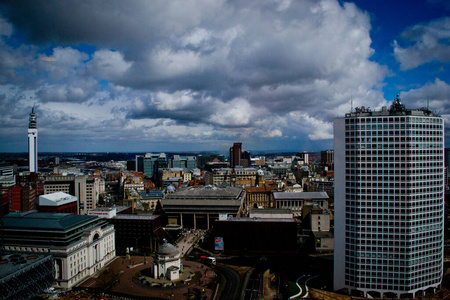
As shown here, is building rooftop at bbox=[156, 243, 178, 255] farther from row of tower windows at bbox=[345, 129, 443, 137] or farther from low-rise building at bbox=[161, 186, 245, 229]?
row of tower windows at bbox=[345, 129, 443, 137]

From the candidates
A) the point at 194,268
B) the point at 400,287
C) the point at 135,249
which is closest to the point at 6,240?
the point at 135,249

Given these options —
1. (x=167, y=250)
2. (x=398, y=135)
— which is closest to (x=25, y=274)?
(x=167, y=250)

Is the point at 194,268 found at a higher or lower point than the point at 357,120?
lower

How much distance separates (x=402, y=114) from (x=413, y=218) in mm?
23512

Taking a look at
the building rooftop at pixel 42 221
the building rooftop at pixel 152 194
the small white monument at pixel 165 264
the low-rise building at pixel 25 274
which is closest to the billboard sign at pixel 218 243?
the small white monument at pixel 165 264

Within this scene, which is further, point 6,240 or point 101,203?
point 101,203

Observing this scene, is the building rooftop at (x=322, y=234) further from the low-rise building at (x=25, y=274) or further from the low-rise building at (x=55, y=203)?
the low-rise building at (x=55, y=203)

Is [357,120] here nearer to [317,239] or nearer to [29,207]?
[317,239]

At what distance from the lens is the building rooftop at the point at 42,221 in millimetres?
91206

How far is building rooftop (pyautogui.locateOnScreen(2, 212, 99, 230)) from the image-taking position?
91206 mm

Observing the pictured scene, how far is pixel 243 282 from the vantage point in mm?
87062

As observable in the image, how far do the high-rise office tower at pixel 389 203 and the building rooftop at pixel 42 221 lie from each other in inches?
2863

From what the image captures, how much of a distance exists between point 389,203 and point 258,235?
47989 millimetres

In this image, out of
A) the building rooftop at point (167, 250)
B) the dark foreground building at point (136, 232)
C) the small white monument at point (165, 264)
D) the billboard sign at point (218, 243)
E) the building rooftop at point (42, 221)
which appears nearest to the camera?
the building rooftop at point (42, 221)
